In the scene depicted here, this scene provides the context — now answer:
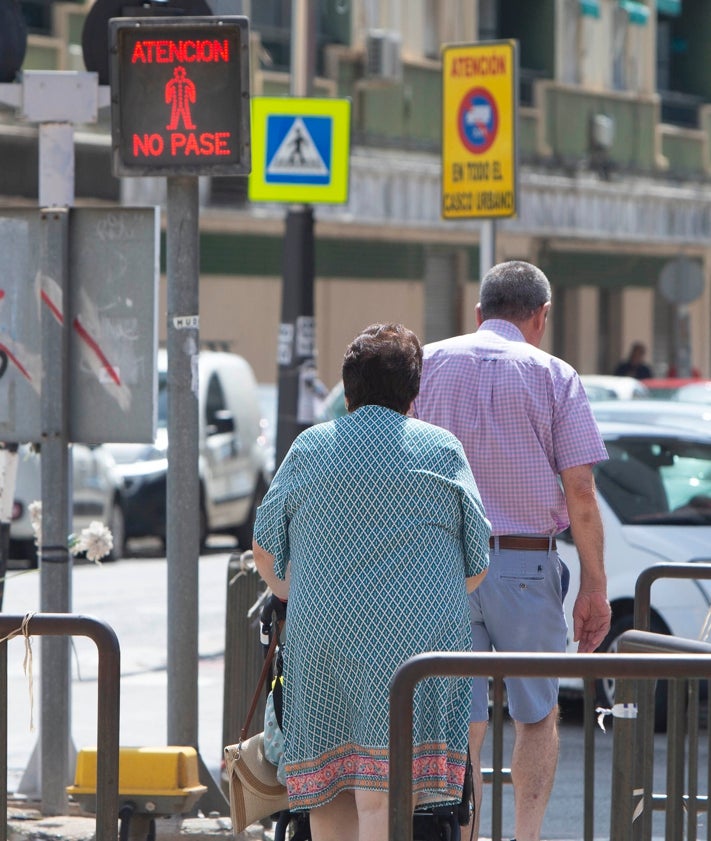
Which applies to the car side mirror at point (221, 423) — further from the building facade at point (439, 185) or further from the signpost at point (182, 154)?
the signpost at point (182, 154)

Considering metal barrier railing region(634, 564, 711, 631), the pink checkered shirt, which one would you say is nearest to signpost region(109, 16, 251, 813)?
the pink checkered shirt

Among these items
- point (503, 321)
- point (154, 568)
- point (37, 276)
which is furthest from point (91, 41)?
point (154, 568)

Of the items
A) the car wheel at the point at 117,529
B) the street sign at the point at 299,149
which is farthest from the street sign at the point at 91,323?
the car wheel at the point at 117,529

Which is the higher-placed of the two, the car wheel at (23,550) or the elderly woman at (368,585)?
the elderly woman at (368,585)

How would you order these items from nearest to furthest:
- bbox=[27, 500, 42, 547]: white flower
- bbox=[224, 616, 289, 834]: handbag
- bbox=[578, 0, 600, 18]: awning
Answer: bbox=[224, 616, 289, 834]: handbag
bbox=[27, 500, 42, 547]: white flower
bbox=[578, 0, 600, 18]: awning

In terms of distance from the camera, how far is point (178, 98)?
654 cm

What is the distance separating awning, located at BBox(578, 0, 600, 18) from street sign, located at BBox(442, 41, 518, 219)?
2173 centimetres

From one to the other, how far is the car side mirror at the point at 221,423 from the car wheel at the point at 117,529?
139 centimetres

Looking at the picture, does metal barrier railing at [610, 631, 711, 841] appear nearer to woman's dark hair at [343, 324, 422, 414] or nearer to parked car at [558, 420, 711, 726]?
woman's dark hair at [343, 324, 422, 414]

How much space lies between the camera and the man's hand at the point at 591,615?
19.2ft

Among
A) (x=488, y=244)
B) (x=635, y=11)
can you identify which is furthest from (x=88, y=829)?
(x=635, y=11)

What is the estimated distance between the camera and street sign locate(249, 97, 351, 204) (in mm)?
12617

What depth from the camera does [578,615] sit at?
5906 millimetres

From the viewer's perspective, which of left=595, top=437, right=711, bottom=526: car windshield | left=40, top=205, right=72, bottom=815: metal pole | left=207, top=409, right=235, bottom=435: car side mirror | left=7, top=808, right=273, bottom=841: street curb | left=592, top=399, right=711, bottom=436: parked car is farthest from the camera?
left=207, top=409, right=235, bottom=435: car side mirror
